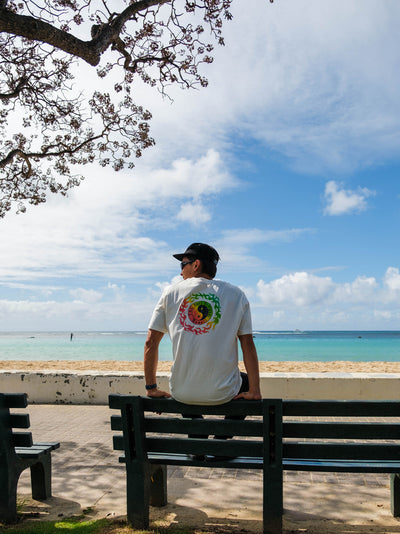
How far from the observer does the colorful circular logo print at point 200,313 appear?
3.12 m

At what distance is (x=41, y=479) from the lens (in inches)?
155

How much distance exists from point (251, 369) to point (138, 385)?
5024 mm

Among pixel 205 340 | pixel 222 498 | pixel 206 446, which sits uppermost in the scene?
pixel 205 340

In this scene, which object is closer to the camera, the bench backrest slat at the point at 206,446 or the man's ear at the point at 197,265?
the bench backrest slat at the point at 206,446

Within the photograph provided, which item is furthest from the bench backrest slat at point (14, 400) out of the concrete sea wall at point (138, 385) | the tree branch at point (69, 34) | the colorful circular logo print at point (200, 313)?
the tree branch at point (69, 34)

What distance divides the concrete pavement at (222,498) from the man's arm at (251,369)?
0.98 metres

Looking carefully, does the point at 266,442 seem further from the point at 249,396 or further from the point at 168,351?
the point at 168,351

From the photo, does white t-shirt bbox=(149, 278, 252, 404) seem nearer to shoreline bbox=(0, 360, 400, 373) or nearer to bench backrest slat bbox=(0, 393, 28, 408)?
bench backrest slat bbox=(0, 393, 28, 408)

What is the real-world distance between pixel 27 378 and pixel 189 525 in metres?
5.71

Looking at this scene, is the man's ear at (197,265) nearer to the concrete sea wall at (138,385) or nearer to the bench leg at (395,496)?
the bench leg at (395,496)

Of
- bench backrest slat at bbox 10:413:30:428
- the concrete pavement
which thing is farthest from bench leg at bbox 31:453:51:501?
bench backrest slat at bbox 10:413:30:428

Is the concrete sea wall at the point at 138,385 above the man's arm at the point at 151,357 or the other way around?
the other way around

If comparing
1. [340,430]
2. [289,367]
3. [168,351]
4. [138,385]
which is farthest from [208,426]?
[168,351]

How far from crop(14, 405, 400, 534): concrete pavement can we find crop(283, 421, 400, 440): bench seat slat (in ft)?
2.59
